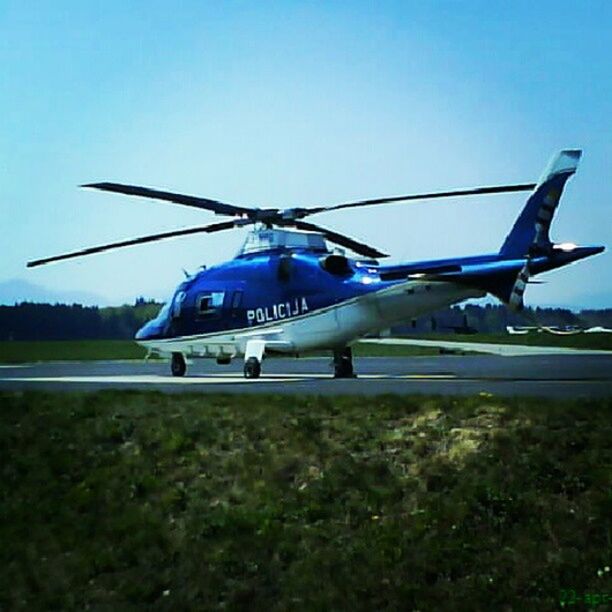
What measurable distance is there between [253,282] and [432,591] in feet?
47.0

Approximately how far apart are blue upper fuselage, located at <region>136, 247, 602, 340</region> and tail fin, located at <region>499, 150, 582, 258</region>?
0.91 feet

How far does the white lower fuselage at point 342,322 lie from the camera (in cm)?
2078

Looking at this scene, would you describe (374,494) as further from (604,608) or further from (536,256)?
(536,256)

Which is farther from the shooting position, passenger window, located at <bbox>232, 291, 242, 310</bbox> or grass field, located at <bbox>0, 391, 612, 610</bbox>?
passenger window, located at <bbox>232, 291, 242, 310</bbox>

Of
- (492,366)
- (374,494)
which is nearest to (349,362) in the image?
(492,366)

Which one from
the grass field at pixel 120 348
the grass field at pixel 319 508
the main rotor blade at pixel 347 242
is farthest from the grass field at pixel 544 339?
the grass field at pixel 319 508

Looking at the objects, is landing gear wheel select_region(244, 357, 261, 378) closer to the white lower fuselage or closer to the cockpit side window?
the white lower fuselage

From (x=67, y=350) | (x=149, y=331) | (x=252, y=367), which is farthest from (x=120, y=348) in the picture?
(x=252, y=367)

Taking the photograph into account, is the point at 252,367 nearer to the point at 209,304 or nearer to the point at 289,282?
the point at 289,282

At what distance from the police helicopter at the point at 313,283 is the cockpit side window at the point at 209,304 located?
0.02 m

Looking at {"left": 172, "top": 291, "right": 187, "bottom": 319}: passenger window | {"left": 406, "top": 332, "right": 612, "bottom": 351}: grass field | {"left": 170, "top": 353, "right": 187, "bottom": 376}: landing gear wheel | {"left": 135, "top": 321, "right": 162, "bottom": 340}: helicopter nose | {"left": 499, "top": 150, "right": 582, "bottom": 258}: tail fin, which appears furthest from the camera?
{"left": 406, "top": 332, "right": 612, "bottom": 351}: grass field

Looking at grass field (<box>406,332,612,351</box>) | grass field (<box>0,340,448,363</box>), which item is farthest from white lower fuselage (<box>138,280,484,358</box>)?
grass field (<box>406,332,612,351</box>)

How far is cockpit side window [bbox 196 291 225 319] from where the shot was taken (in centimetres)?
2405

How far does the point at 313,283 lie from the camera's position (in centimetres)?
2233
